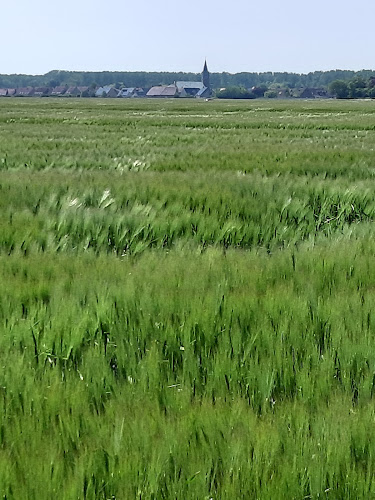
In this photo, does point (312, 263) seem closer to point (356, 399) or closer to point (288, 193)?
point (356, 399)

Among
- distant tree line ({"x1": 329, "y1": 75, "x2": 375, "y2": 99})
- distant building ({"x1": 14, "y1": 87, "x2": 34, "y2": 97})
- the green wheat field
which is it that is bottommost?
the green wheat field

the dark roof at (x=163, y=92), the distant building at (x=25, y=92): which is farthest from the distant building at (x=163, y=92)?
the distant building at (x=25, y=92)

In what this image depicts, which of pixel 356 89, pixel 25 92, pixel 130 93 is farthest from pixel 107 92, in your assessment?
pixel 356 89

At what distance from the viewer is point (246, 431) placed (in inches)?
65.2

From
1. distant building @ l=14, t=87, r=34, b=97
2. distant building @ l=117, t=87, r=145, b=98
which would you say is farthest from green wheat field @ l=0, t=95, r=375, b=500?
distant building @ l=14, t=87, r=34, b=97

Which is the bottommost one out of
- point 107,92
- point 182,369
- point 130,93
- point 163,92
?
point 182,369

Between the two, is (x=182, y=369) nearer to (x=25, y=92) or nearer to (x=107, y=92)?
(x=107, y=92)

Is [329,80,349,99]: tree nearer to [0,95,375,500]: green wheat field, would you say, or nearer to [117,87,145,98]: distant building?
[117,87,145,98]: distant building

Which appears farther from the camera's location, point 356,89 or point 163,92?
point 163,92

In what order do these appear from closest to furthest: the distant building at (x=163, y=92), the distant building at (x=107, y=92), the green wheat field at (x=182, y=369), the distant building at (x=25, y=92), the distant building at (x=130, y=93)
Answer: the green wheat field at (x=182, y=369) < the distant building at (x=163, y=92) < the distant building at (x=107, y=92) < the distant building at (x=25, y=92) < the distant building at (x=130, y=93)

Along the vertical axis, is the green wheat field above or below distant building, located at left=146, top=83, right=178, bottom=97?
below

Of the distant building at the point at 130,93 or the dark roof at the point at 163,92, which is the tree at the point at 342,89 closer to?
the dark roof at the point at 163,92

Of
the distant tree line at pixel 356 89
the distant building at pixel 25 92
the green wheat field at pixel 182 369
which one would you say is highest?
the distant building at pixel 25 92

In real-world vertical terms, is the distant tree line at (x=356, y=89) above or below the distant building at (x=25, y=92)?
below
